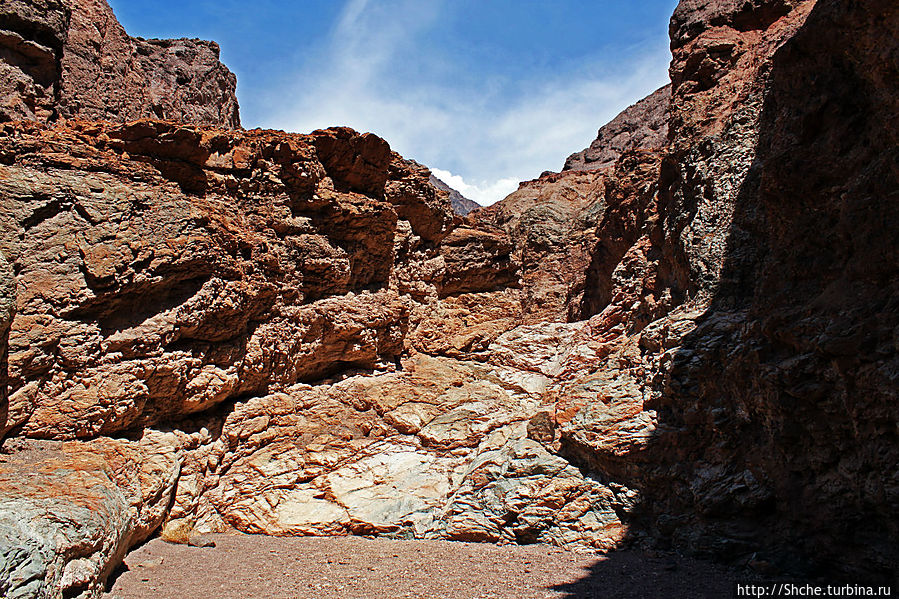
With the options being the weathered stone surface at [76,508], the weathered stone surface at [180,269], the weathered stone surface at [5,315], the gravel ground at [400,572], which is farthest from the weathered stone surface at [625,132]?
the weathered stone surface at [5,315]

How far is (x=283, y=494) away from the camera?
35.7 ft

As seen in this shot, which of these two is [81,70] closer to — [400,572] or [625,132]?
[400,572]

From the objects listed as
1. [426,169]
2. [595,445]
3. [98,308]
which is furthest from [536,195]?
[98,308]

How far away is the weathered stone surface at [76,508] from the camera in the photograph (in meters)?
5.55

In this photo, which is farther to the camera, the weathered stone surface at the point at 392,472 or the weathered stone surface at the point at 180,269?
the weathered stone surface at the point at 392,472

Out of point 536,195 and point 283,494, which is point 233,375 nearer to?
point 283,494

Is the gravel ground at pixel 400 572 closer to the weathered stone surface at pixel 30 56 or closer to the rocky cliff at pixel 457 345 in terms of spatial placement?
the rocky cliff at pixel 457 345

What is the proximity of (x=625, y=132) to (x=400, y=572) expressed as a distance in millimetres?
28435

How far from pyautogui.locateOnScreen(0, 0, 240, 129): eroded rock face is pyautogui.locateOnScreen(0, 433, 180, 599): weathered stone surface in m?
7.82

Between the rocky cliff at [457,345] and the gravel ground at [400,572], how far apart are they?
2.11ft

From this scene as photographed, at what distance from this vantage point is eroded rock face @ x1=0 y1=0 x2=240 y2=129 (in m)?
12.2

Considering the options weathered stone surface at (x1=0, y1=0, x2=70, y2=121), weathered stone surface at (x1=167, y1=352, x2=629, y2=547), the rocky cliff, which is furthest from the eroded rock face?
weathered stone surface at (x1=167, y1=352, x2=629, y2=547)

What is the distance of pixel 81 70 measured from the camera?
1364 centimetres

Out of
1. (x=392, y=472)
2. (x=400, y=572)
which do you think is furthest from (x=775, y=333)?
(x=392, y=472)
